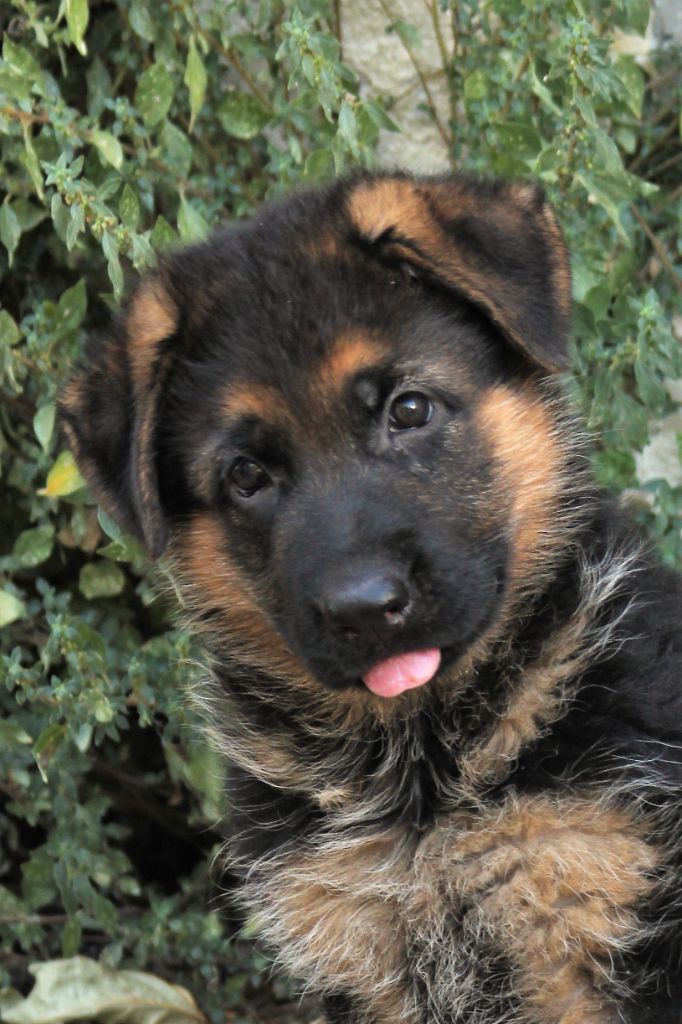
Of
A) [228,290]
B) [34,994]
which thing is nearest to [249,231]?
[228,290]

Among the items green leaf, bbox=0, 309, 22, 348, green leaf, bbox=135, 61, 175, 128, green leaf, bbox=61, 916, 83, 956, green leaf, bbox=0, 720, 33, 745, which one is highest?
green leaf, bbox=135, 61, 175, 128

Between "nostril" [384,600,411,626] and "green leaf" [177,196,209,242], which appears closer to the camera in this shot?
"nostril" [384,600,411,626]

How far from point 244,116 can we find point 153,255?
0.89m

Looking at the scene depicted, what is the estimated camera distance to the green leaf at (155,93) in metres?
4.01

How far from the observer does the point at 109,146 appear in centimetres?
383

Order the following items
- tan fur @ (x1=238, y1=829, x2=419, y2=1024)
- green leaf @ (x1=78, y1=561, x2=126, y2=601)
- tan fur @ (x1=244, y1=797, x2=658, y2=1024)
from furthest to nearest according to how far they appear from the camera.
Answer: green leaf @ (x1=78, y1=561, x2=126, y2=601)
tan fur @ (x1=238, y1=829, x2=419, y2=1024)
tan fur @ (x1=244, y1=797, x2=658, y2=1024)

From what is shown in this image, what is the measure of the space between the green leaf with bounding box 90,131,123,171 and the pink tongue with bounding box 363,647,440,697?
164cm

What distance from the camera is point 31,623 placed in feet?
14.9

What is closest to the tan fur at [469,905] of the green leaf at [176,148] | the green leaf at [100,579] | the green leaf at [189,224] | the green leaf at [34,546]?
the green leaf at [34,546]

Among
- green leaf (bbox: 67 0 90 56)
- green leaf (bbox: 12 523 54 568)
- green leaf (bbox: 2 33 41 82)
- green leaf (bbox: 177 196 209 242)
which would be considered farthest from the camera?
green leaf (bbox: 12 523 54 568)

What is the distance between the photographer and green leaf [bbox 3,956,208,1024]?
4277 millimetres

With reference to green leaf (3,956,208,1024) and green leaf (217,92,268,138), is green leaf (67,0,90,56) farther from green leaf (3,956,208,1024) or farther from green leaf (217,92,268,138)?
green leaf (3,956,208,1024)

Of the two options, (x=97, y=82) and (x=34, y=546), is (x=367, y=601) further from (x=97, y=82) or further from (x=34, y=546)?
(x=97, y=82)

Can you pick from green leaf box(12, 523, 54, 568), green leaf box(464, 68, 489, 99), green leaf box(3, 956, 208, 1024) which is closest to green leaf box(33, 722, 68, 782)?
green leaf box(12, 523, 54, 568)
